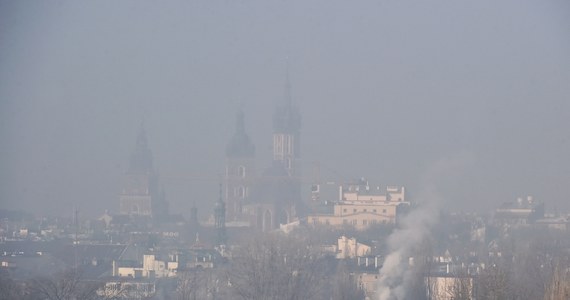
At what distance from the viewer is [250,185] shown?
11200 cm

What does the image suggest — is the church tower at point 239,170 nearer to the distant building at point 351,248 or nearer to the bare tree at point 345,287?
the distant building at point 351,248

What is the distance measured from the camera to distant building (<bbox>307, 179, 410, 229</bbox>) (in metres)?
84.6

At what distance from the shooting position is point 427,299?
4338cm

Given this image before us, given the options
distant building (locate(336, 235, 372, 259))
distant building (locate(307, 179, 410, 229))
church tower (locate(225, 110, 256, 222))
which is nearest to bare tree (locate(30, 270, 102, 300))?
distant building (locate(336, 235, 372, 259))

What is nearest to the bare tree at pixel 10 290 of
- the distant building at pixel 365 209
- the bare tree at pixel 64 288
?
the bare tree at pixel 64 288

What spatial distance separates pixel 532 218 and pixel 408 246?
25719 mm

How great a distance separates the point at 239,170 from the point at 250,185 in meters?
1.74

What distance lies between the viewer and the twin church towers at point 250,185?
102 meters

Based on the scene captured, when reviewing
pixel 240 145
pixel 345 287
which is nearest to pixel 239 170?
pixel 240 145

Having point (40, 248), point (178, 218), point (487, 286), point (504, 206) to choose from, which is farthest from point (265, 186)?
point (487, 286)

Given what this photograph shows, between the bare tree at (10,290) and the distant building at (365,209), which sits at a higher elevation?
the distant building at (365,209)

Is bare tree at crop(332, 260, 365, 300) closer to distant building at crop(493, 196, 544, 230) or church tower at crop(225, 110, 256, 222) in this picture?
distant building at crop(493, 196, 544, 230)

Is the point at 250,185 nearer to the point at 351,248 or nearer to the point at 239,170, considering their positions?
the point at 239,170

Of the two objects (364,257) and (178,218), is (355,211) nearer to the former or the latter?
(178,218)
